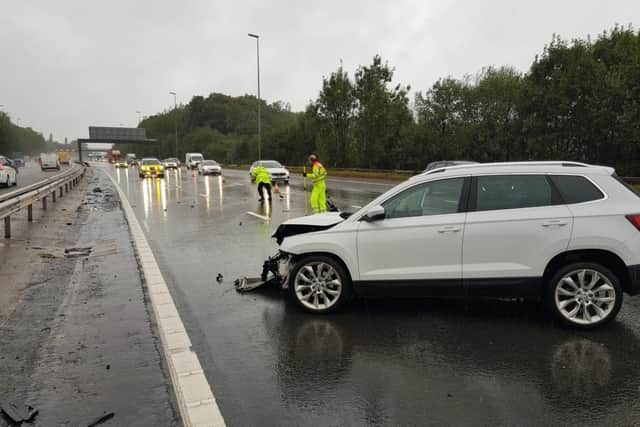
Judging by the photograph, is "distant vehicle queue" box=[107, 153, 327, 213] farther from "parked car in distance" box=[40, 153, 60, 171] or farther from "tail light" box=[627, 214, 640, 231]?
"parked car in distance" box=[40, 153, 60, 171]

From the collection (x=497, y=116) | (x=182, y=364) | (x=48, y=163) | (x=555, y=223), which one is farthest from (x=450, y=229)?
(x=48, y=163)

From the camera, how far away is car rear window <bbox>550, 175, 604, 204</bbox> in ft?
17.2

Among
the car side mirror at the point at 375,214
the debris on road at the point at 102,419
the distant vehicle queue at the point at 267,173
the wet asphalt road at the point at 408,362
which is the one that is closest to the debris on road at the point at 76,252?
the wet asphalt road at the point at 408,362

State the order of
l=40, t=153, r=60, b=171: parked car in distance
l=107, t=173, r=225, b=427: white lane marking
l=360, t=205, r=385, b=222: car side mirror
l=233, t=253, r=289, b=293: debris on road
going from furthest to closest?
l=40, t=153, r=60, b=171: parked car in distance, l=233, t=253, r=289, b=293: debris on road, l=360, t=205, r=385, b=222: car side mirror, l=107, t=173, r=225, b=427: white lane marking

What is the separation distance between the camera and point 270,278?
7152 mm

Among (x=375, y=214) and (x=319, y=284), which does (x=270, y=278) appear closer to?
(x=319, y=284)

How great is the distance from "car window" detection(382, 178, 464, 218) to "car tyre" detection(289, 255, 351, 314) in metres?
0.83

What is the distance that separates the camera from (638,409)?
361 cm

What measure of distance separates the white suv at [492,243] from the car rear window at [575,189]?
1 centimetres

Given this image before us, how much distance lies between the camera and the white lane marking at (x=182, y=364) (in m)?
3.57

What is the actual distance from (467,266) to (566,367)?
1.35 meters

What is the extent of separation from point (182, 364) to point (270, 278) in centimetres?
281

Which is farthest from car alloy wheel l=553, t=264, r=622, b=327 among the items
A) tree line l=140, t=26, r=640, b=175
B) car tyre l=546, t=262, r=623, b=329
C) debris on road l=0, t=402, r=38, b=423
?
tree line l=140, t=26, r=640, b=175

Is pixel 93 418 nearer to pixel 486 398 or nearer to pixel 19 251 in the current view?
pixel 486 398
